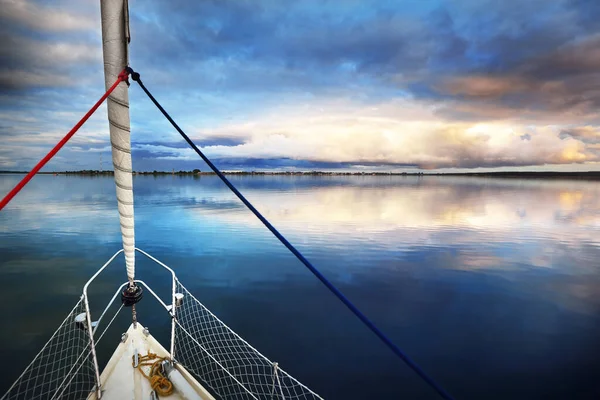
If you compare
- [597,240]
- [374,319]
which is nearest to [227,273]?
[374,319]

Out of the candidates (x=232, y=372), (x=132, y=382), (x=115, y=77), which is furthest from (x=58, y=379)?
(x=115, y=77)

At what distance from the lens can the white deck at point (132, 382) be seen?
4507 mm

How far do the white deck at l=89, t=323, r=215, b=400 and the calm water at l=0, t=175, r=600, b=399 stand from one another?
139 inches

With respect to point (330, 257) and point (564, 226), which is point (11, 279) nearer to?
point (330, 257)

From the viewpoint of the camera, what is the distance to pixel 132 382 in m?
4.79

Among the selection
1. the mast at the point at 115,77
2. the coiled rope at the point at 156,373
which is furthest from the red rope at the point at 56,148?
the coiled rope at the point at 156,373

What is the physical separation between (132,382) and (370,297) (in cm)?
925

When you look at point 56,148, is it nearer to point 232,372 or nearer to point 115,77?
point 115,77

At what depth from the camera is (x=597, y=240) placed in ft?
69.7

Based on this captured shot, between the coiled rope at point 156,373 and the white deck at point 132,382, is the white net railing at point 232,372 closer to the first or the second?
the white deck at point 132,382

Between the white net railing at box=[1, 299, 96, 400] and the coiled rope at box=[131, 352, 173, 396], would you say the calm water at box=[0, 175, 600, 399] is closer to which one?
the white net railing at box=[1, 299, 96, 400]

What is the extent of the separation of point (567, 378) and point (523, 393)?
1.59m

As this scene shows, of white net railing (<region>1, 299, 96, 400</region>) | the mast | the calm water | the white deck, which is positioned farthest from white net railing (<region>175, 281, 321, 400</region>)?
the mast

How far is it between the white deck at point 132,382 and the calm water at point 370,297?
3.54 m
